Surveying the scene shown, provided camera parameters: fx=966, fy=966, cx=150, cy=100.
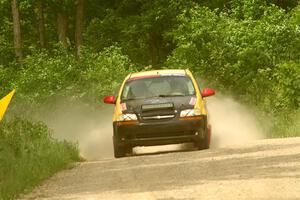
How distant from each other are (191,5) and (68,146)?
29389mm

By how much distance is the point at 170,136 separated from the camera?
18.3 m

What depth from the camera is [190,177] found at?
1250 centimetres

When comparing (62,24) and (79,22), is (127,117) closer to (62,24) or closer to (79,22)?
(79,22)

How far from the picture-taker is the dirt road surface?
10633 mm

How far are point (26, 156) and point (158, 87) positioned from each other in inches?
187

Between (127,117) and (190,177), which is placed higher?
(190,177)

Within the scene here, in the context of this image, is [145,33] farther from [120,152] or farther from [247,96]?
[120,152]

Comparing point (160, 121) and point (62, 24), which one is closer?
point (160, 121)

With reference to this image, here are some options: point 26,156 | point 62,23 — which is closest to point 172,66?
point 62,23

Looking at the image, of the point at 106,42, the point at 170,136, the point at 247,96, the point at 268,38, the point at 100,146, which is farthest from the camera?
the point at 106,42

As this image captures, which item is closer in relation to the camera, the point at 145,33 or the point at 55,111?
the point at 55,111

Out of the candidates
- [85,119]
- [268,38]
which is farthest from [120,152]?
[268,38]

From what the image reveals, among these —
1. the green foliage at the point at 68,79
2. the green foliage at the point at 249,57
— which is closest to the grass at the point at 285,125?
the green foliage at the point at 249,57

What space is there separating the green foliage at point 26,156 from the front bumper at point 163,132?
1.16 meters
